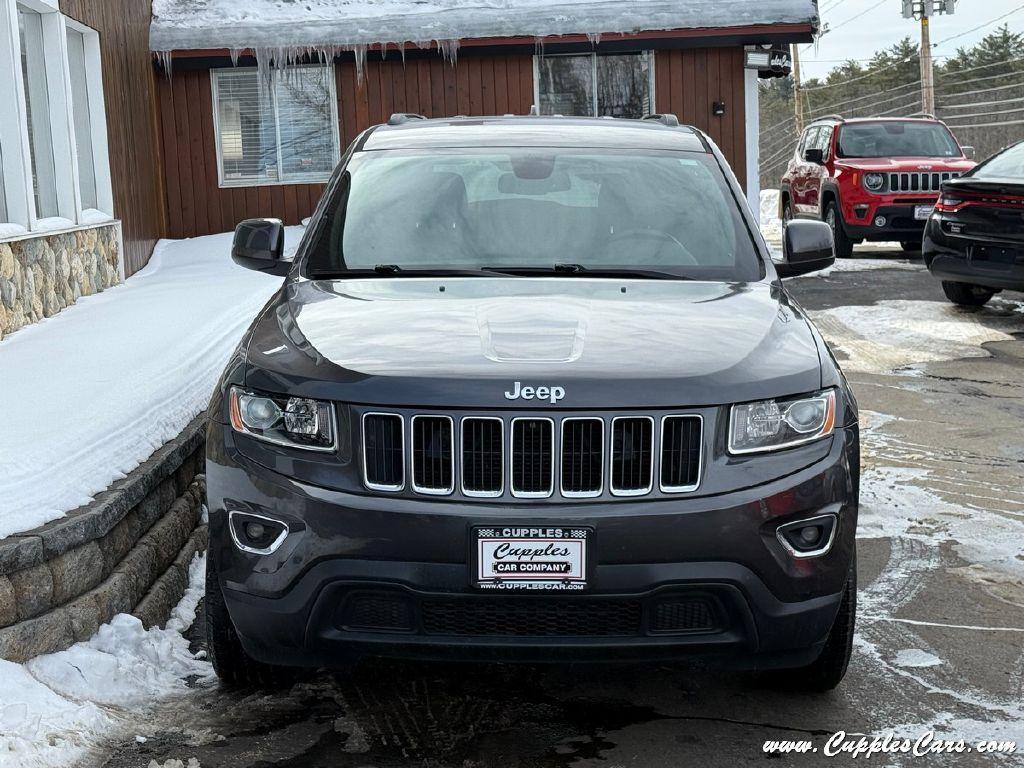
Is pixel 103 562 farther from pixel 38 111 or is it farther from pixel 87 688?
pixel 38 111

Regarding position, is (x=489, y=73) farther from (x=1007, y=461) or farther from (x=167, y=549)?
(x=167, y=549)

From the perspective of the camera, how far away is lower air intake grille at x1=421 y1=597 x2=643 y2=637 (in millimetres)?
3184

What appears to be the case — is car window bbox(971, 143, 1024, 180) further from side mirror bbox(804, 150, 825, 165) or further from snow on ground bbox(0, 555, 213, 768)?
snow on ground bbox(0, 555, 213, 768)

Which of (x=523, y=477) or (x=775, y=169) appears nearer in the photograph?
(x=523, y=477)

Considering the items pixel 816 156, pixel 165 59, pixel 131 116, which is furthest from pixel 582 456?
pixel 165 59

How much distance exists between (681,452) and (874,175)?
14.0m

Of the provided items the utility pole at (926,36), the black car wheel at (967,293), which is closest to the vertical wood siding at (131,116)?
the black car wheel at (967,293)

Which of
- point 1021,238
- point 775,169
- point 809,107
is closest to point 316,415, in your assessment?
point 1021,238

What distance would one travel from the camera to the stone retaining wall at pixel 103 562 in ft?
12.1

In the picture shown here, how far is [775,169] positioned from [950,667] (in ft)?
159

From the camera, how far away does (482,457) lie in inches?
126

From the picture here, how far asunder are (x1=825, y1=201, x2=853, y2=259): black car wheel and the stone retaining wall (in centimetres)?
1303

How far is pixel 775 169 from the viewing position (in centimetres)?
5059

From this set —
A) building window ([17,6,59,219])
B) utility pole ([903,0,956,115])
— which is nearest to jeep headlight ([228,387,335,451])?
building window ([17,6,59,219])
